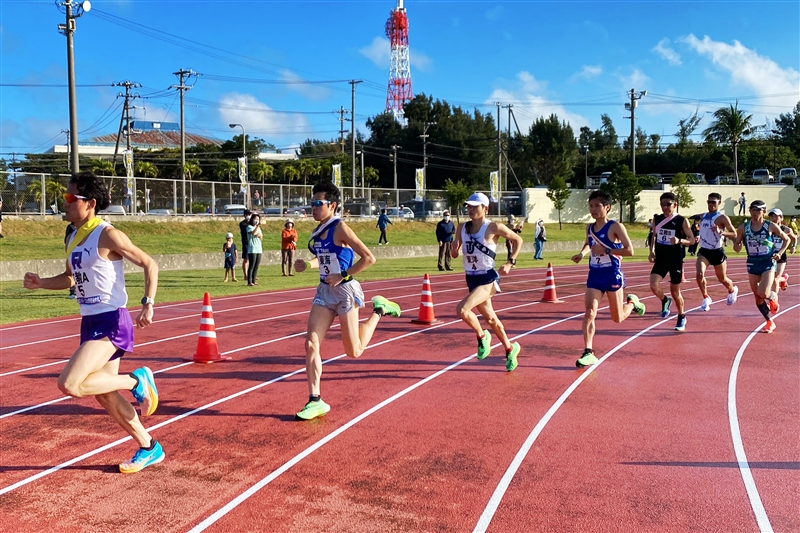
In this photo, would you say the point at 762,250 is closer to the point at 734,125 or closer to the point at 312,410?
the point at 312,410

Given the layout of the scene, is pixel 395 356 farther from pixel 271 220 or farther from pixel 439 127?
pixel 439 127

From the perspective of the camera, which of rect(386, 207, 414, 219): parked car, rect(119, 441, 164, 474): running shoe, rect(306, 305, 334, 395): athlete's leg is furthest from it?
rect(386, 207, 414, 219): parked car

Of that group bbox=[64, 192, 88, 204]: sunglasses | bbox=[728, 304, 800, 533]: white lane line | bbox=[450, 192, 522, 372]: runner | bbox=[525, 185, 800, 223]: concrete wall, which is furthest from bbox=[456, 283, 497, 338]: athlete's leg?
bbox=[525, 185, 800, 223]: concrete wall

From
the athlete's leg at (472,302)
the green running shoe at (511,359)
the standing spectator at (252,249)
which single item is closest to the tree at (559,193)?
the standing spectator at (252,249)

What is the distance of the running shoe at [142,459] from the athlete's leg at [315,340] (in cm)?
148

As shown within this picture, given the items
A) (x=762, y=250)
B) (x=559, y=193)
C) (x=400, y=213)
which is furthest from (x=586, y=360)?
(x=559, y=193)

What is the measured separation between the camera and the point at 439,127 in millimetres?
81188

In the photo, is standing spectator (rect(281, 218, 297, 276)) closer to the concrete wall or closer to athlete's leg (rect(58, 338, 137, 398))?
athlete's leg (rect(58, 338, 137, 398))

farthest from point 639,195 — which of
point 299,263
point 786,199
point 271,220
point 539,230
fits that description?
point 299,263

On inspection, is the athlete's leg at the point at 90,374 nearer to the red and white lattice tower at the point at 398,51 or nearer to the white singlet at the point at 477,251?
the white singlet at the point at 477,251

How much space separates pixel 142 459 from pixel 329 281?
6.98 feet

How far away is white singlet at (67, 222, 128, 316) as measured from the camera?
15.5 feet

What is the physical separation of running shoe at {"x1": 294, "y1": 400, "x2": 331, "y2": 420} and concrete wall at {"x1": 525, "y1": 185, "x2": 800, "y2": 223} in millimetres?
50429

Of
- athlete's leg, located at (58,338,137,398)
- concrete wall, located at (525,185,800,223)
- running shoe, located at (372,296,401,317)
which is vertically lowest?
athlete's leg, located at (58,338,137,398)
